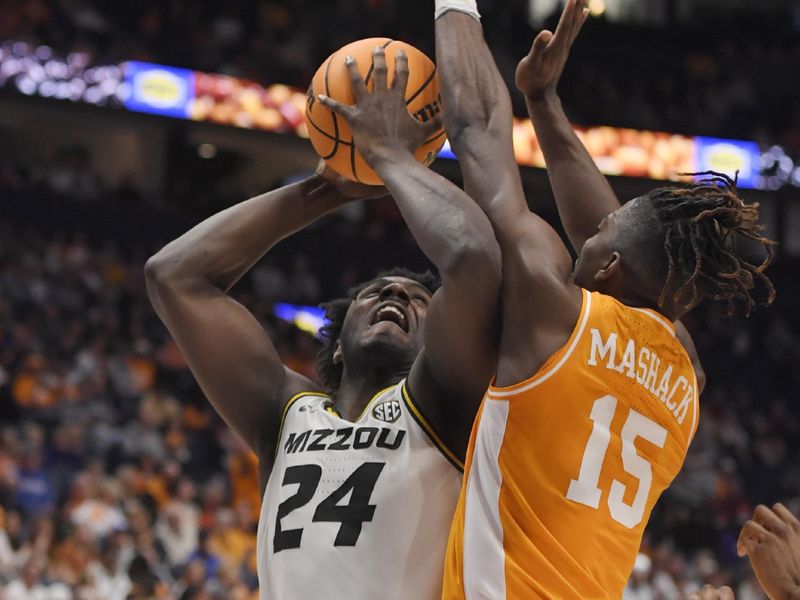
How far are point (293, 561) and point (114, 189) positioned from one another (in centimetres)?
1420

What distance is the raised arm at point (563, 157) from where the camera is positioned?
3.61 meters

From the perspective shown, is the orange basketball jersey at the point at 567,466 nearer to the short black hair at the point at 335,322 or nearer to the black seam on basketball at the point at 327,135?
the black seam on basketball at the point at 327,135

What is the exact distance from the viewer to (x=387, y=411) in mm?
3701

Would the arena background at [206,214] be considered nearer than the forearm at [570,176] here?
No

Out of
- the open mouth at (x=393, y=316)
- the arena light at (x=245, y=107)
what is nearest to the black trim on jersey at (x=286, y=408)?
the open mouth at (x=393, y=316)

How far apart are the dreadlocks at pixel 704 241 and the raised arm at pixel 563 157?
1.75ft


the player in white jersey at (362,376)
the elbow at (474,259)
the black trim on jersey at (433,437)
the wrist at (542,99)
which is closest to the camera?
the elbow at (474,259)

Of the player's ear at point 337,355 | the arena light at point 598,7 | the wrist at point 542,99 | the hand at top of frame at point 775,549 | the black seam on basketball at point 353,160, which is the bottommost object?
the hand at top of frame at point 775,549

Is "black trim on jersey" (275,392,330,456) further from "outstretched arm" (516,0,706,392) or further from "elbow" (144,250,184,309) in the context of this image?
"outstretched arm" (516,0,706,392)

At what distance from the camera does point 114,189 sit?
56.0ft

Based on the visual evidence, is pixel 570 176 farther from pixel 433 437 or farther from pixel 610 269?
pixel 433 437

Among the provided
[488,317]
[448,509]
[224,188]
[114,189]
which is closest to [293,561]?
[448,509]

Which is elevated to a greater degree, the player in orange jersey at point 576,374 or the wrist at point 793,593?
the player in orange jersey at point 576,374

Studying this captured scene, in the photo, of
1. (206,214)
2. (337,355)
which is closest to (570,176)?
(337,355)
